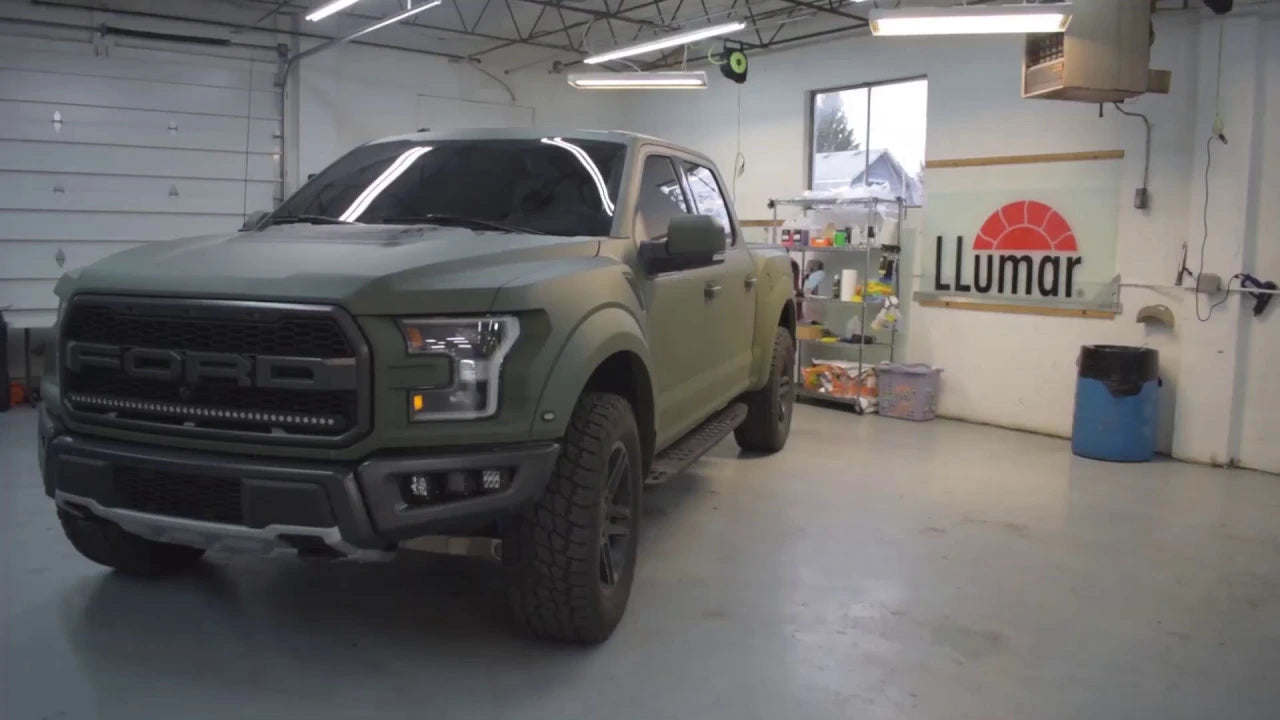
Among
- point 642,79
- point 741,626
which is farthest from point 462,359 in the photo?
point 642,79

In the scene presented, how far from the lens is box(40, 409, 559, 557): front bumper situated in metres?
2.47

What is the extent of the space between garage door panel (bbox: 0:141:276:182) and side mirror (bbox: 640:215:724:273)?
6.36 metres

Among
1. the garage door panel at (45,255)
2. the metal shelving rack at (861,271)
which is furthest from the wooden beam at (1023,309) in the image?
the garage door panel at (45,255)

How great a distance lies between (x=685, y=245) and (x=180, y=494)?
1805mm

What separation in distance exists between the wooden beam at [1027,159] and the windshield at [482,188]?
453 centimetres

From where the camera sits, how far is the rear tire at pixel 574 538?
285cm

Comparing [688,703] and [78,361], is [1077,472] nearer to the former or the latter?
[688,703]

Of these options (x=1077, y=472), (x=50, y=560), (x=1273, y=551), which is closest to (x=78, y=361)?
(x=50, y=560)

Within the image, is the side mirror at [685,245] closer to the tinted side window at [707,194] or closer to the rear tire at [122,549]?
the tinted side window at [707,194]

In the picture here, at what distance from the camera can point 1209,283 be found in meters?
6.25

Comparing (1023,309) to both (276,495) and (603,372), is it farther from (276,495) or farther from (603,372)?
(276,495)

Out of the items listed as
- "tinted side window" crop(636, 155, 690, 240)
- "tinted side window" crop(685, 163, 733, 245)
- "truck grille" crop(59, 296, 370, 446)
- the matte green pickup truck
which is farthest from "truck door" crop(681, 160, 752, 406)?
"truck grille" crop(59, 296, 370, 446)

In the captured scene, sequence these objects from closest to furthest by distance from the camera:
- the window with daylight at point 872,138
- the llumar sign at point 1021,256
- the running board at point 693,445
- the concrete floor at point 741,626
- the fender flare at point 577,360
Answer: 1. the fender flare at point 577,360
2. the concrete floor at point 741,626
3. the running board at point 693,445
4. the llumar sign at point 1021,256
5. the window with daylight at point 872,138

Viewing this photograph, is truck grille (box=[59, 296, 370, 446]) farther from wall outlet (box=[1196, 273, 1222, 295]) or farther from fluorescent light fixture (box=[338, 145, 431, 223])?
wall outlet (box=[1196, 273, 1222, 295])
